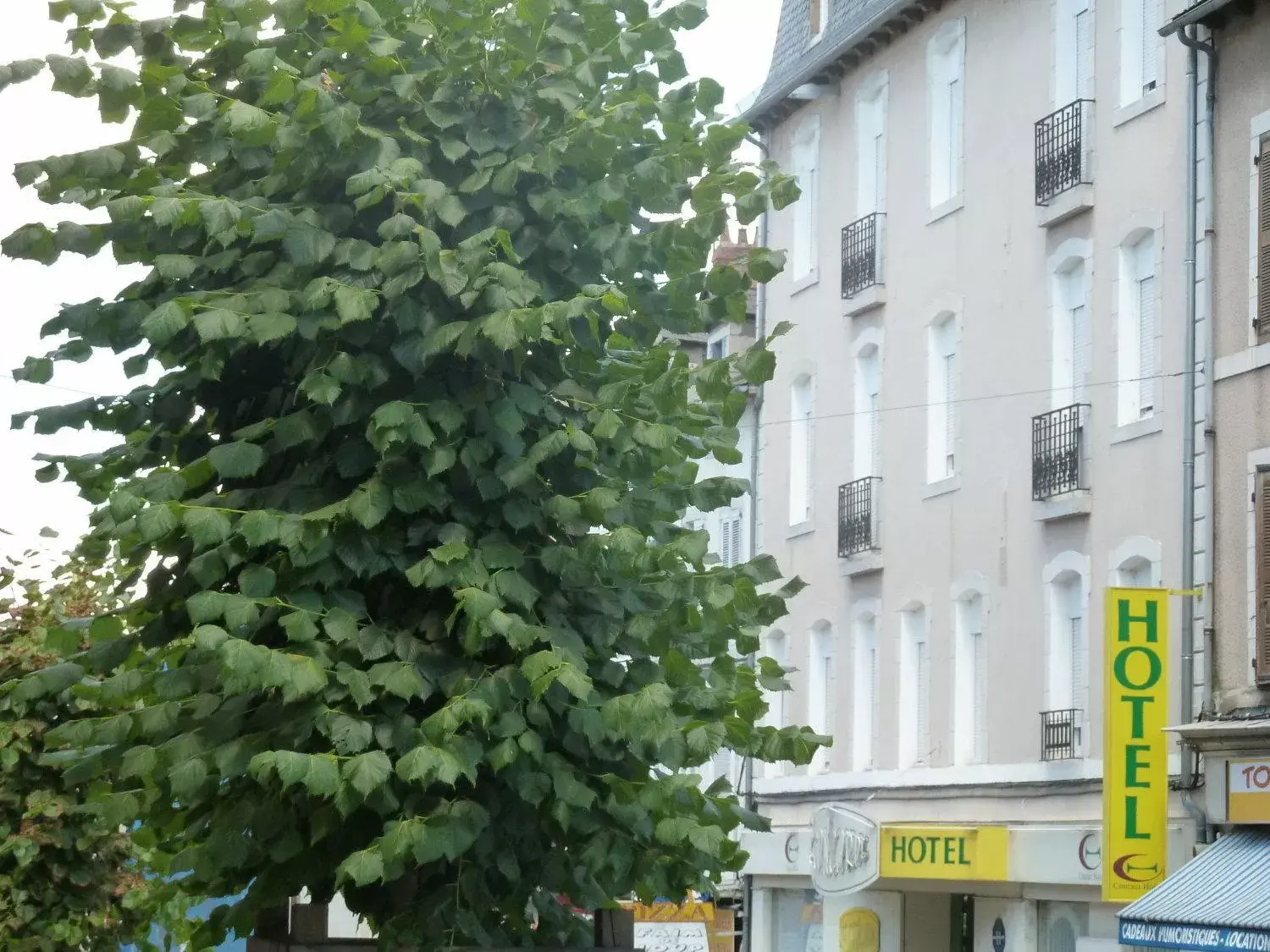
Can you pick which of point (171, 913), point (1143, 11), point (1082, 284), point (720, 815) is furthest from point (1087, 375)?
point (720, 815)

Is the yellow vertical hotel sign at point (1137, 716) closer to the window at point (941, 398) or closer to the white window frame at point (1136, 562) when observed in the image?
the white window frame at point (1136, 562)

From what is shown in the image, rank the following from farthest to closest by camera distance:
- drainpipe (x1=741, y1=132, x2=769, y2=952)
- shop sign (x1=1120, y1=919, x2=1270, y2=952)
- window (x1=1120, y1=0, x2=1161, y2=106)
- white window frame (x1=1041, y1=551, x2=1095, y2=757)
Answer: drainpipe (x1=741, y1=132, x2=769, y2=952), white window frame (x1=1041, y1=551, x2=1095, y2=757), window (x1=1120, y1=0, x2=1161, y2=106), shop sign (x1=1120, y1=919, x2=1270, y2=952)

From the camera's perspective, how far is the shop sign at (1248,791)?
68.9 feet

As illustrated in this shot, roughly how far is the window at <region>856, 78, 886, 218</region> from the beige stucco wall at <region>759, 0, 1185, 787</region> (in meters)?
0.24

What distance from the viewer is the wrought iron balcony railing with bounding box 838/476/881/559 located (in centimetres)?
3039

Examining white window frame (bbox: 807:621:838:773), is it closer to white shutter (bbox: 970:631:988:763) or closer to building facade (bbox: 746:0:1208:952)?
building facade (bbox: 746:0:1208:952)

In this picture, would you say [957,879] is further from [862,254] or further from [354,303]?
[354,303]

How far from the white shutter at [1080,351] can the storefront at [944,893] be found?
4.86 meters

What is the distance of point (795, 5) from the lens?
35250mm

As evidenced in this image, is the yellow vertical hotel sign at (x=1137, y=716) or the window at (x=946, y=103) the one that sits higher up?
the window at (x=946, y=103)

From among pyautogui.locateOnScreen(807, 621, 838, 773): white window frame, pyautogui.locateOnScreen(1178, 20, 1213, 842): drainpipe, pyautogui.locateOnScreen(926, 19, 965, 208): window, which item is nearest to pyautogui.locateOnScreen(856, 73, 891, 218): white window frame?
pyautogui.locateOnScreen(926, 19, 965, 208): window

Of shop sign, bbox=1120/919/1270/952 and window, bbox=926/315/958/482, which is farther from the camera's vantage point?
window, bbox=926/315/958/482

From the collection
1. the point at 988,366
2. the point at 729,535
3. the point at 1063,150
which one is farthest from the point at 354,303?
the point at 729,535

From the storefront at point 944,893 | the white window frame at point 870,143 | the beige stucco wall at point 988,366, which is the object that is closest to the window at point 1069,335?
the beige stucco wall at point 988,366
